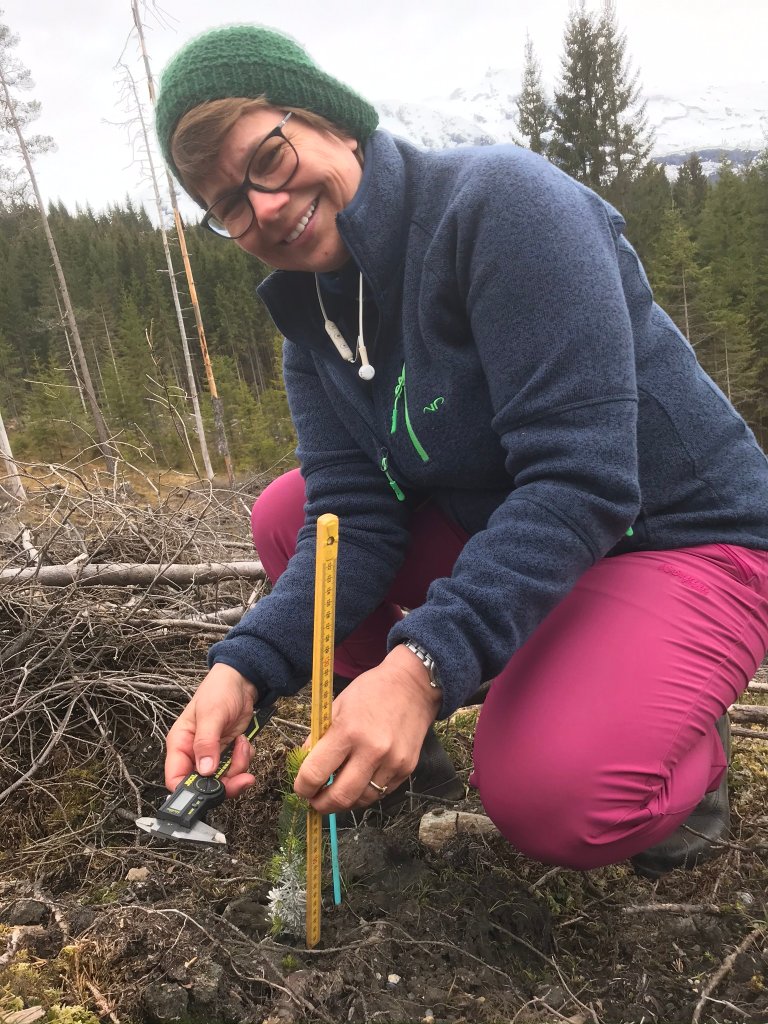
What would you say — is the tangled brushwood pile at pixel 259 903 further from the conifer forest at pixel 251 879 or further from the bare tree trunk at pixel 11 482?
the bare tree trunk at pixel 11 482

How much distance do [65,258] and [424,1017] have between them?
145 feet

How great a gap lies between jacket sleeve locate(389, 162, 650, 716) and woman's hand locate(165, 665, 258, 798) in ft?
1.44

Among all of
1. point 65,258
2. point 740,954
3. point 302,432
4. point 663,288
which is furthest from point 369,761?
point 65,258

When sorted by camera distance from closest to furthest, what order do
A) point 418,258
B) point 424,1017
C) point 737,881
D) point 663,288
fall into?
point 424,1017, point 418,258, point 737,881, point 663,288

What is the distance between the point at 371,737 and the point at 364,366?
93 cm

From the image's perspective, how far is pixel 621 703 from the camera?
52.1 inches

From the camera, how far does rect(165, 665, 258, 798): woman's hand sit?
1.26 metres

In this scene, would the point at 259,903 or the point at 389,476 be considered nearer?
the point at 259,903

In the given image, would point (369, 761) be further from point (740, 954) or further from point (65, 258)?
point (65, 258)

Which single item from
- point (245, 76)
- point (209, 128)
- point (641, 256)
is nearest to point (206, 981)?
point (209, 128)

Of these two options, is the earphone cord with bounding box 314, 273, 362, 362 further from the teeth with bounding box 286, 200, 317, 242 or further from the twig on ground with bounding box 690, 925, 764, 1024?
the twig on ground with bounding box 690, 925, 764, 1024

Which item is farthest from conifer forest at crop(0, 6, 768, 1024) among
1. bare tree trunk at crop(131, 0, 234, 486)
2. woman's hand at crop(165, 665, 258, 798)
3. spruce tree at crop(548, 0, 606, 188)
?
spruce tree at crop(548, 0, 606, 188)

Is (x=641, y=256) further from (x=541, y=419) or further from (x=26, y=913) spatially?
(x=26, y=913)

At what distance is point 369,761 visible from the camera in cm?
102
